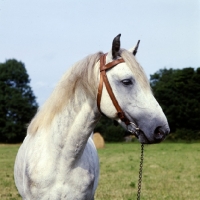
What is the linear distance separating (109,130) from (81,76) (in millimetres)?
42171

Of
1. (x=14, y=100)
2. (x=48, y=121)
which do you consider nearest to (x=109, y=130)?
(x=14, y=100)

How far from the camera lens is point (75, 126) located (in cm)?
354

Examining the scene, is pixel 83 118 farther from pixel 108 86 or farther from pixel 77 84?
pixel 108 86

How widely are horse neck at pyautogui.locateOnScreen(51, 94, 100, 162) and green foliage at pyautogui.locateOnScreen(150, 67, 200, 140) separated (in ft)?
140

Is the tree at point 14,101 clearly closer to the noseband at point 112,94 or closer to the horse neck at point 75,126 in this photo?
the horse neck at point 75,126

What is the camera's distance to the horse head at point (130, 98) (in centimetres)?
311

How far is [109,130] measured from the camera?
45.5 meters

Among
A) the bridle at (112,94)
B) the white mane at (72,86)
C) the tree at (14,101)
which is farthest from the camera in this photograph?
the tree at (14,101)

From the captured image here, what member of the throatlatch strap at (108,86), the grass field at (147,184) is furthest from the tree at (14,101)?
the throatlatch strap at (108,86)

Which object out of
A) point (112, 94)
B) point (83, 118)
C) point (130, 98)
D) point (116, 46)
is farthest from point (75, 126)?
point (116, 46)

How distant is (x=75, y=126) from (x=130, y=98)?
0.62 metres

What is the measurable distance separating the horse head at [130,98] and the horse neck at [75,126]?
19cm

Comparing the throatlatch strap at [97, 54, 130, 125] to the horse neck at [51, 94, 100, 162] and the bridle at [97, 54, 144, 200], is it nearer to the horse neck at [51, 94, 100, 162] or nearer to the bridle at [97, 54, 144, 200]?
the bridle at [97, 54, 144, 200]

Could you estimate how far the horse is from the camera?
126 inches
